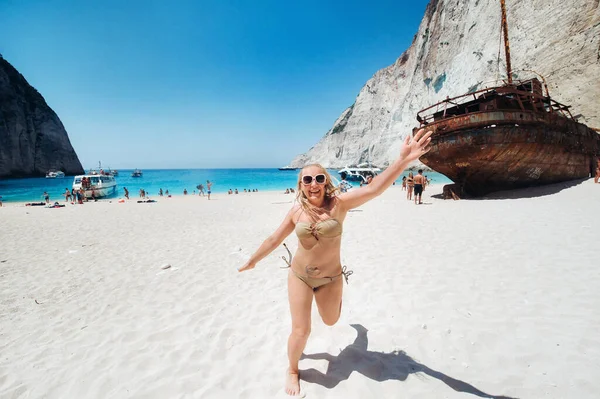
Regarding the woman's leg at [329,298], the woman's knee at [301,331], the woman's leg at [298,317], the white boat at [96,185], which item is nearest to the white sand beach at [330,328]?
the woman's leg at [298,317]

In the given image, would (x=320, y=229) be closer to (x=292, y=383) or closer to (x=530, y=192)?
(x=292, y=383)

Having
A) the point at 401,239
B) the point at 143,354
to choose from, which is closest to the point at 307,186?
the point at 143,354

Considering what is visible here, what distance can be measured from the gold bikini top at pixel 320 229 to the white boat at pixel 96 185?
32.8 metres

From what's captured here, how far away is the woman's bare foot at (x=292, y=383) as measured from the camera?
7.47 feet

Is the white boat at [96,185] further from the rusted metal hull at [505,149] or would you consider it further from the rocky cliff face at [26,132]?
the rocky cliff face at [26,132]

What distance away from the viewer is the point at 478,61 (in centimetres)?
3884

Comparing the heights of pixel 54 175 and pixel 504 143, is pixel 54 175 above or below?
below

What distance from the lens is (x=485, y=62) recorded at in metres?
37.6

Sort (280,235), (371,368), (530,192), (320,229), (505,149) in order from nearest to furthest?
1. (320,229)
2. (280,235)
3. (371,368)
4. (505,149)
5. (530,192)

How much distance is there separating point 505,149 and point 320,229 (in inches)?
523

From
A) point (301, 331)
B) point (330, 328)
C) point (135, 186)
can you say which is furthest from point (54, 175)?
point (301, 331)

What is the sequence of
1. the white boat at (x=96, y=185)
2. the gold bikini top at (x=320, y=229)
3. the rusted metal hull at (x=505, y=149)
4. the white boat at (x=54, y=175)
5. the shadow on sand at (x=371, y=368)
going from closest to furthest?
the gold bikini top at (x=320, y=229) < the shadow on sand at (x=371, y=368) < the rusted metal hull at (x=505, y=149) < the white boat at (x=96, y=185) < the white boat at (x=54, y=175)

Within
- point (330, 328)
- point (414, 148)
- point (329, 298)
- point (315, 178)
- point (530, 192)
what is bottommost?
point (330, 328)

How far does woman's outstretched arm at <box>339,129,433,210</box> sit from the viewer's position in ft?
7.11
